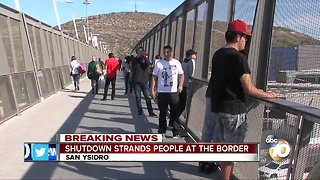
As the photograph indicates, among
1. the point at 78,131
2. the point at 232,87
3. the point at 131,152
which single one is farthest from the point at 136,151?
the point at 78,131

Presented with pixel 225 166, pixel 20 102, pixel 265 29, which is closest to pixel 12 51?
pixel 20 102

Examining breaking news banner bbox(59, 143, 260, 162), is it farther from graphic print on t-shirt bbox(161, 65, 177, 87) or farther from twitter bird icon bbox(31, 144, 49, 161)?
graphic print on t-shirt bbox(161, 65, 177, 87)

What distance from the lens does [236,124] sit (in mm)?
4629

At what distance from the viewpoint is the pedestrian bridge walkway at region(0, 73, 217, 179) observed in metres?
5.93

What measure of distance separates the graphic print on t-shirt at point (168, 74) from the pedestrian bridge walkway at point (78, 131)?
997 mm

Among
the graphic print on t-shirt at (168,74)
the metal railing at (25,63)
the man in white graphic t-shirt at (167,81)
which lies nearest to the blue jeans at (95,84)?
the metal railing at (25,63)

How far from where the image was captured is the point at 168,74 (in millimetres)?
8141

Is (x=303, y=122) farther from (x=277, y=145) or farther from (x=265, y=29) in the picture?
(x=265, y=29)

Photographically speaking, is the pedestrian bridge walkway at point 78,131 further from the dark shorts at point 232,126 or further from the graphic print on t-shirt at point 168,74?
the dark shorts at point 232,126

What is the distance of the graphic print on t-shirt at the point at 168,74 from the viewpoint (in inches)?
320

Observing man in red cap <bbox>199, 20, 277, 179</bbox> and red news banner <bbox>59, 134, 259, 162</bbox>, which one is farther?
man in red cap <bbox>199, 20, 277, 179</bbox>

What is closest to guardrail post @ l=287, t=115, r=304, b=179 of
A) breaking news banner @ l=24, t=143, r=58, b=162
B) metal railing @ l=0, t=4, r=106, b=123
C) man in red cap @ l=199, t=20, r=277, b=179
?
man in red cap @ l=199, t=20, r=277, b=179

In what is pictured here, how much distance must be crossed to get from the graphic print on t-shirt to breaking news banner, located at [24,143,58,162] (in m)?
4.92

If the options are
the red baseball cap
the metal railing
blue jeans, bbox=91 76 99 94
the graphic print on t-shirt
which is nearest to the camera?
the red baseball cap
